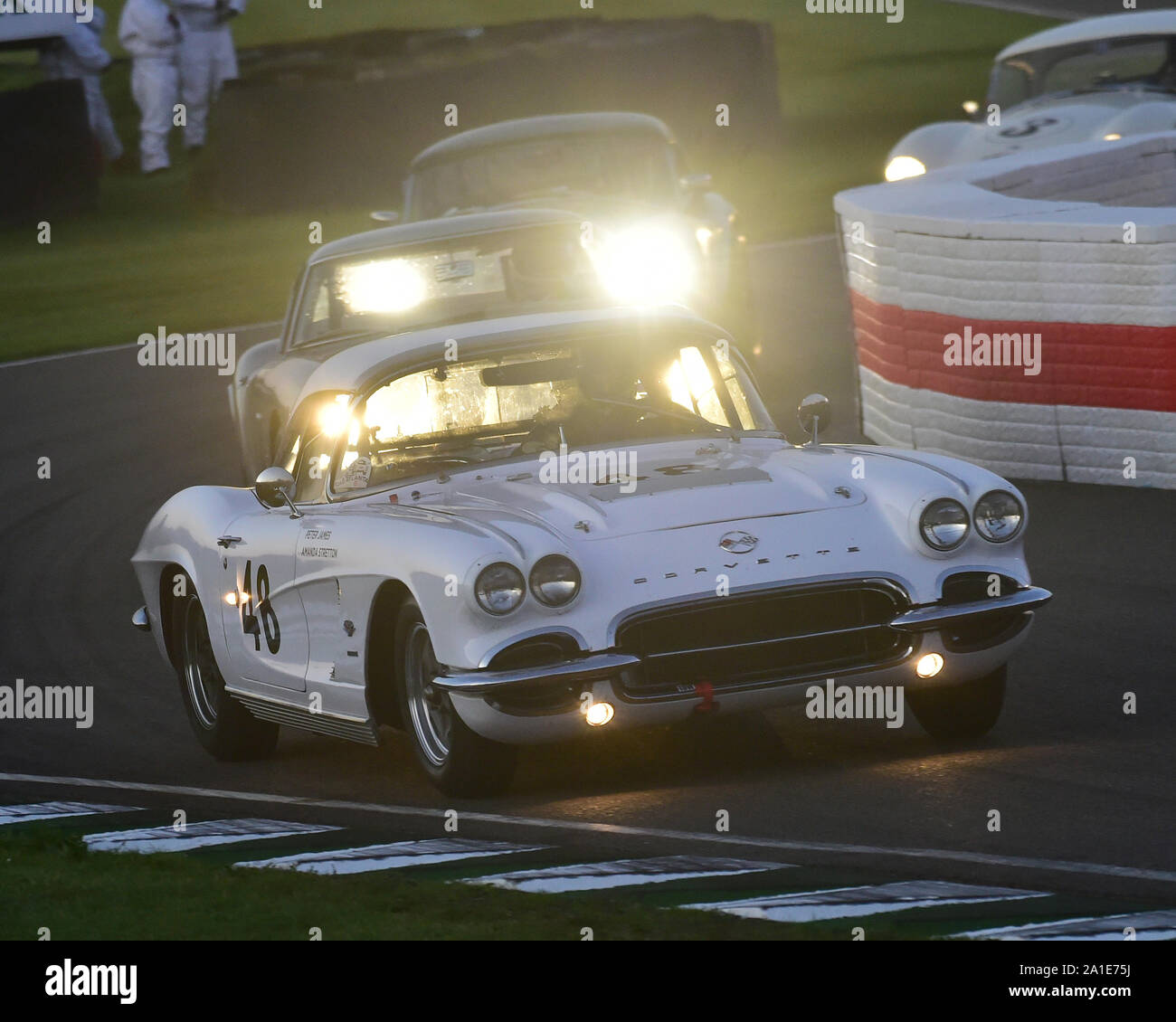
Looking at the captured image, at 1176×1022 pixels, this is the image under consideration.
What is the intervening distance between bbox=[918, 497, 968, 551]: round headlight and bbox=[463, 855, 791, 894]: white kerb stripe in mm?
1308

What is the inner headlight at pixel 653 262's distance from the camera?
14453 millimetres

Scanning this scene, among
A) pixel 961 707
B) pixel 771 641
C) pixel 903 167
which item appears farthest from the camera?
pixel 903 167

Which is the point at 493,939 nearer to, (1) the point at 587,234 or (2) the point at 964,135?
(1) the point at 587,234

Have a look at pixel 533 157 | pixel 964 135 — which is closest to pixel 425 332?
pixel 533 157

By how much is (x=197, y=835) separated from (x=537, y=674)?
3.63ft

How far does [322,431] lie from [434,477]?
0.57 m

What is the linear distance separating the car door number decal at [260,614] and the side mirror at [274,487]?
0.21m

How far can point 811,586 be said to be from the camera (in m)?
6.82

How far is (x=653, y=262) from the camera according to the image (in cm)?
1497
